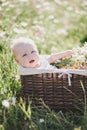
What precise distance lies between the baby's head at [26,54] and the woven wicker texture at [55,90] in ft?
0.36

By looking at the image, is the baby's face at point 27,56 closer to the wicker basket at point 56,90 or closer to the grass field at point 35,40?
the wicker basket at point 56,90

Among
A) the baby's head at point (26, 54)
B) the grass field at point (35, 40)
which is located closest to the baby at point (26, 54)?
the baby's head at point (26, 54)

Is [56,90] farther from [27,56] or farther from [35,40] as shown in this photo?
[35,40]

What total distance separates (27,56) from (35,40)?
90.8 inches

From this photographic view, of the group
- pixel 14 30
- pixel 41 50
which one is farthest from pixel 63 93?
pixel 41 50

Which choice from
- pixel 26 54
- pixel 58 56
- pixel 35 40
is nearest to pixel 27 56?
pixel 26 54

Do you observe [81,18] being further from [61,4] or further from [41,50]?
[41,50]

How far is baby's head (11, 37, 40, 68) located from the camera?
14.5 feet

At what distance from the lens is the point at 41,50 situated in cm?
662

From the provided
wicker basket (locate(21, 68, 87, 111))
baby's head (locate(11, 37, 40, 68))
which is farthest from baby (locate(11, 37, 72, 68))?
wicker basket (locate(21, 68, 87, 111))

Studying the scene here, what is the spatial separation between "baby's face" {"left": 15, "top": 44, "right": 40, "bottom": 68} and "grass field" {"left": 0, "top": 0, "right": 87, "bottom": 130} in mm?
270

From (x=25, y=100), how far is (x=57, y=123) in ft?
1.73

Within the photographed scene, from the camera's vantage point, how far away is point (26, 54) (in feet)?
14.5

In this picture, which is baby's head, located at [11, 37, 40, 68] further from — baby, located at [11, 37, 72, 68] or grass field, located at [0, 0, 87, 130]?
grass field, located at [0, 0, 87, 130]
